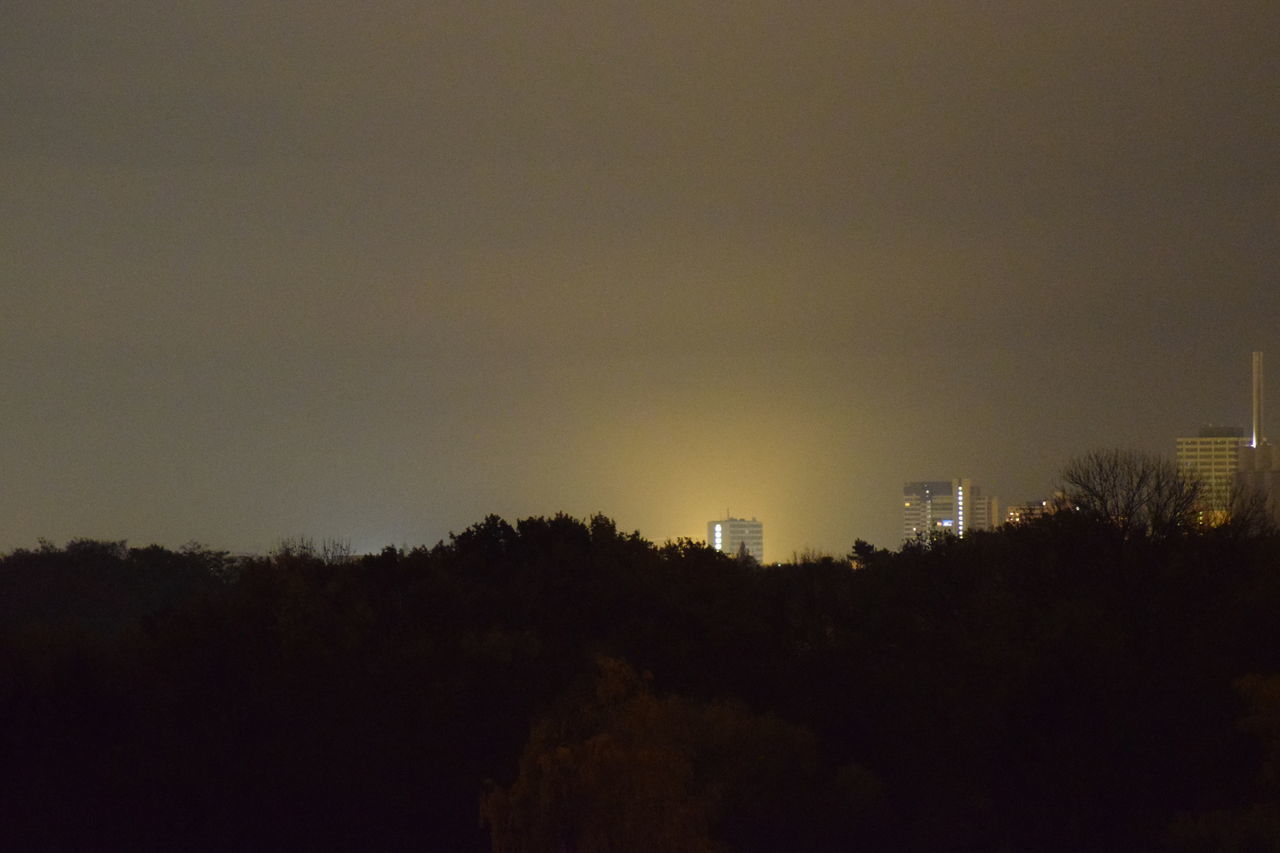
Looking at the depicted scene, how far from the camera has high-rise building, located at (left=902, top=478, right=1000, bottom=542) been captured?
549 ft

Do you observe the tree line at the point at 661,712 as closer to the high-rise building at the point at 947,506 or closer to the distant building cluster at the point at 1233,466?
the distant building cluster at the point at 1233,466

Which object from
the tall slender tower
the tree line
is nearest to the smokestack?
the tall slender tower

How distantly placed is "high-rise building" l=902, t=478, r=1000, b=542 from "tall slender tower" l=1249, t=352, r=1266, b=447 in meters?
30.7

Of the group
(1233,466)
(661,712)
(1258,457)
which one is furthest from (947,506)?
(661,712)

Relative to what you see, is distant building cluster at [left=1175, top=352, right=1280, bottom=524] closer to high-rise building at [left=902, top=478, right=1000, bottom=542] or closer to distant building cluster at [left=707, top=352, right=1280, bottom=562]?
distant building cluster at [left=707, top=352, right=1280, bottom=562]

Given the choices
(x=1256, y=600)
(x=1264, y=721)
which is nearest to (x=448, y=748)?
(x=1264, y=721)

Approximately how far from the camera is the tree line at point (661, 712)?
18.0 metres

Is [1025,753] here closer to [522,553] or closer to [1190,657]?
[1190,657]

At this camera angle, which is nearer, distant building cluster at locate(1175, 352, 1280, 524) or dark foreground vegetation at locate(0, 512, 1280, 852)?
dark foreground vegetation at locate(0, 512, 1280, 852)

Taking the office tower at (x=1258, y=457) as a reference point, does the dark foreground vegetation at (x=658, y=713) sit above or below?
below

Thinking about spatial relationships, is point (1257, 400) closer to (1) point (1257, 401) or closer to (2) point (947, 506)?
(1) point (1257, 401)

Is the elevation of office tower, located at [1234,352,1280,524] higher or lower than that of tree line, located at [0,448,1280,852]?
higher

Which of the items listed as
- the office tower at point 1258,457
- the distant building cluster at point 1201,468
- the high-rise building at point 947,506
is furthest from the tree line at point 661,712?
the high-rise building at point 947,506

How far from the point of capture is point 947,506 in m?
187
